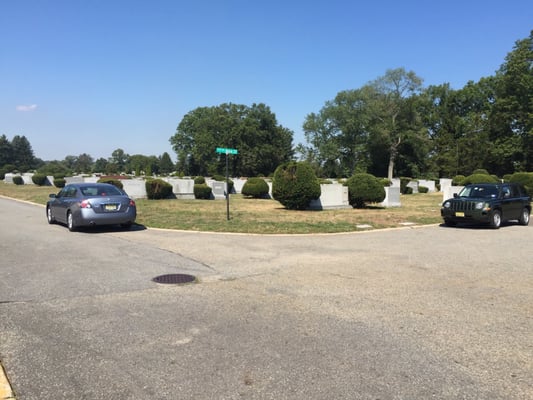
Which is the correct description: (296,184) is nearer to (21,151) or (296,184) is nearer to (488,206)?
(488,206)

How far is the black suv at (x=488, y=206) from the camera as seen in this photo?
14.0 metres

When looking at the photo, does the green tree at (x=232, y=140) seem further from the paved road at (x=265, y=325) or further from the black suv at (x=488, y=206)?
the paved road at (x=265, y=325)

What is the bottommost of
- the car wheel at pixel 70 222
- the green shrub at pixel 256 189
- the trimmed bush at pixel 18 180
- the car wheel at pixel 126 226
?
the car wheel at pixel 126 226

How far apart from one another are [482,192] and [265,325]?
42.8 feet

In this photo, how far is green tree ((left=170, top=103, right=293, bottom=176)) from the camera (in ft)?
285

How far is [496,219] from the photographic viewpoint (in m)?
14.1

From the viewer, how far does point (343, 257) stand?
8.77 m

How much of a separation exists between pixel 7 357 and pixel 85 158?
20133cm

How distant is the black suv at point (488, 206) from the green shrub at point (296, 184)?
5.97 meters

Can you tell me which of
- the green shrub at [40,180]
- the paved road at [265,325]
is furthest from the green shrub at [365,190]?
the green shrub at [40,180]

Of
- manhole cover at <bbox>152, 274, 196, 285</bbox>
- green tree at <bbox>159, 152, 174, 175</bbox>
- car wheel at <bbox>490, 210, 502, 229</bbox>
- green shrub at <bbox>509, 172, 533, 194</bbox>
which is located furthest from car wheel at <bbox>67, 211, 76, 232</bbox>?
green tree at <bbox>159, 152, 174, 175</bbox>

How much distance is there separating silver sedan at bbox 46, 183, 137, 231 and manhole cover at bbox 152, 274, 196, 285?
5.77 m

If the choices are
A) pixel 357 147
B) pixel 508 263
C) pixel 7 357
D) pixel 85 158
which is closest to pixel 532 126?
pixel 357 147

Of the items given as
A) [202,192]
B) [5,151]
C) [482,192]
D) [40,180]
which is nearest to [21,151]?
[5,151]
